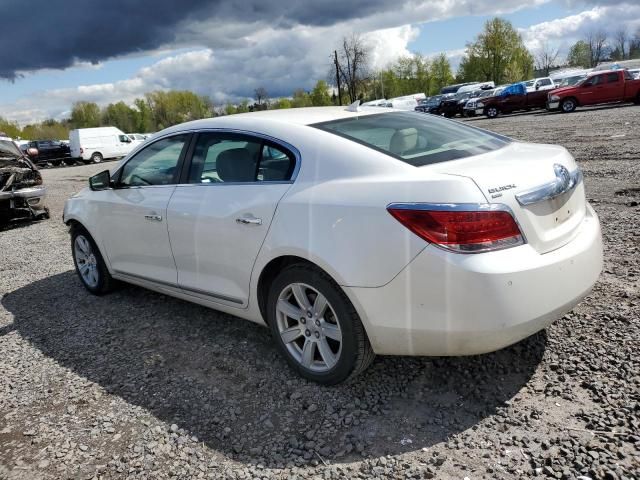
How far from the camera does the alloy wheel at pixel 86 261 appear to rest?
5.21m

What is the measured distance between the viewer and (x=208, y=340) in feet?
13.1

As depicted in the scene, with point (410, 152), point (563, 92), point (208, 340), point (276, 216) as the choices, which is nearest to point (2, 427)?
point (208, 340)

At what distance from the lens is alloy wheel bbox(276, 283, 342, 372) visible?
9.98ft

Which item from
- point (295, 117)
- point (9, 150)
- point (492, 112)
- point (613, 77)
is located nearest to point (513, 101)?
point (492, 112)

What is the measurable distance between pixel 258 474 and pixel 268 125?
6.79 ft

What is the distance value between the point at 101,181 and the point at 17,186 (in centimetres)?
622

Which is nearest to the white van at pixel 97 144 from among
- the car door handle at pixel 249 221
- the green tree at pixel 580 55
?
the car door handle at pixel 249 221

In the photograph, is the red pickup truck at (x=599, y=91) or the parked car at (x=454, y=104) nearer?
the red pickup truck at (x=599, y=91)

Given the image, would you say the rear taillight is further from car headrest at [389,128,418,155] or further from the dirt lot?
the dirt lot

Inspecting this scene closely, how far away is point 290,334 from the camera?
3275 mm

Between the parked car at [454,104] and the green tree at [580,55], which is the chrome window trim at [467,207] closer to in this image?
the parked car at [454,104]

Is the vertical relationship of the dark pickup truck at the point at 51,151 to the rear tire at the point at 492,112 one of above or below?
above

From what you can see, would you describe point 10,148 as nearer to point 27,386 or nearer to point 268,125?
point 27,386

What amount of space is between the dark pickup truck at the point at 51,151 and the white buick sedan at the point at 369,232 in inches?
1376
